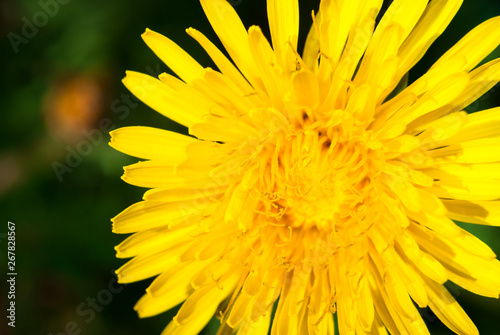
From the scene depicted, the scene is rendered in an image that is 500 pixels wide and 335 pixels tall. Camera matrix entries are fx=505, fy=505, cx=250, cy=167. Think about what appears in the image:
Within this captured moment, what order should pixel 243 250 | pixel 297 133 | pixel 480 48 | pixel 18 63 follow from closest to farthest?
pixel 480 48 < pixel 297 133 < pixel 243 250 < pixel 18 63

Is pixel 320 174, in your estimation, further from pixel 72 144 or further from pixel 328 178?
pixel 72 144

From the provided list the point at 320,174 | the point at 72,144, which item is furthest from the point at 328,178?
the point at 72,144

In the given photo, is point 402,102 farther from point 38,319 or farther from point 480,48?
point 38,319

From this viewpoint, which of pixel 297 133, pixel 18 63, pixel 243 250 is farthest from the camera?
pixel 18 63

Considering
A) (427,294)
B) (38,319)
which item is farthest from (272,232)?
(38,319)

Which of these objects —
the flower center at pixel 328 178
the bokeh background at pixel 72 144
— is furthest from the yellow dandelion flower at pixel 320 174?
the bokeh background at pixel 72 144

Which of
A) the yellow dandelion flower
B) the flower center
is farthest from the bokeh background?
the flower center
